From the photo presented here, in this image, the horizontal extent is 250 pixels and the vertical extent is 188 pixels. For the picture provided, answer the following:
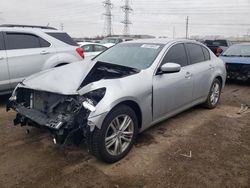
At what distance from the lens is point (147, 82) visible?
3.88 metres

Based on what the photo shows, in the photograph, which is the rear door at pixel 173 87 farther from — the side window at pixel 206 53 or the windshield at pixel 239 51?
the windshield at pixel 239 51

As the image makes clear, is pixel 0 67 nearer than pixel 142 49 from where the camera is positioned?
No

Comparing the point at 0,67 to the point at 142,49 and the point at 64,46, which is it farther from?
the point at 142,49

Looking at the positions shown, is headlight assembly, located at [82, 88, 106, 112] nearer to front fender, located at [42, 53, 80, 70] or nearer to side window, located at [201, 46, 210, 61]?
side window, located at [201, 46, 210, 61]

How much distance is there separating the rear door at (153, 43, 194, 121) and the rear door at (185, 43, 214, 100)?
0.62 feet

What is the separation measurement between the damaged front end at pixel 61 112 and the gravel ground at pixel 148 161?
1.44ft

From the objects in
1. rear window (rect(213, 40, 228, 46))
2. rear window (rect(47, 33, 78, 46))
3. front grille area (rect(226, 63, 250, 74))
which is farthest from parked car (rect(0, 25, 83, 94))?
rear window (rect(213, 40, 228, 46))

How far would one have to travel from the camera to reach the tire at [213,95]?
5828mm

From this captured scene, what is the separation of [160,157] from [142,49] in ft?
6.24

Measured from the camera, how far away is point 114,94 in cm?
333

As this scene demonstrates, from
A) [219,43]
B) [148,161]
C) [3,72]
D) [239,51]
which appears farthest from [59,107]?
[219,43]

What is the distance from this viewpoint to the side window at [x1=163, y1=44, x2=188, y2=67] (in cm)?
448

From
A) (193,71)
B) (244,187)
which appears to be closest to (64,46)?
(193,71)

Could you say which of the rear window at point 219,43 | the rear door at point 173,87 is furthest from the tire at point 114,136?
the rear window at point 219,43
